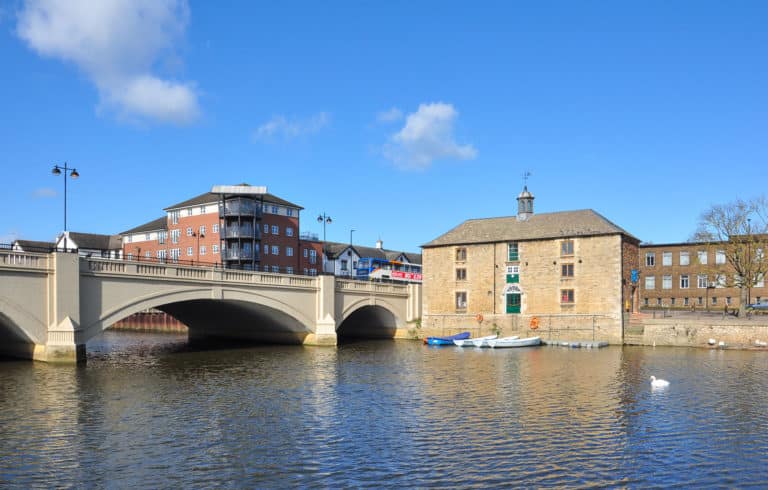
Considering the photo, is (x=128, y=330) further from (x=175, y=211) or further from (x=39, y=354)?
(x=39, y=354)

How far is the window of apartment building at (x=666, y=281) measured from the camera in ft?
285

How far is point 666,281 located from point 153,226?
78736 millimetres

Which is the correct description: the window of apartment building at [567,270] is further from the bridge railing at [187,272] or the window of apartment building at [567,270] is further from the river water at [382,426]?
the bridge railing at [187,272]

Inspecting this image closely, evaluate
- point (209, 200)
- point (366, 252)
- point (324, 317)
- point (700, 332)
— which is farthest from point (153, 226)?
point (700, 332)

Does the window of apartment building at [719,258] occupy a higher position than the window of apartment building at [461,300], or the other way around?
the window of apartment building at [719,258]

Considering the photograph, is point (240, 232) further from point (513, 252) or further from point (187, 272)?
point (513, 252)

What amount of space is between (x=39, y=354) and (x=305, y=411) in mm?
20967

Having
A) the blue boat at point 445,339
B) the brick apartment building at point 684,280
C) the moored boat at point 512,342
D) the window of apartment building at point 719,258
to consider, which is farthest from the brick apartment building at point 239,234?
the window of apartment building at point 719,258

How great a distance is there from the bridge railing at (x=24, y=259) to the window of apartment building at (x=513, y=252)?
43249mm

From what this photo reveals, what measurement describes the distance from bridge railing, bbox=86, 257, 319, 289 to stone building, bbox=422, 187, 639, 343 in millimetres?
17887

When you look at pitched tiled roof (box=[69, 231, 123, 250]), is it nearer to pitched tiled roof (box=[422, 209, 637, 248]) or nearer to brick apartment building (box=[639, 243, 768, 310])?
pitched tiled roof (box=[422, 209, 637, 248])

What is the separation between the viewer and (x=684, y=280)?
85625 mm

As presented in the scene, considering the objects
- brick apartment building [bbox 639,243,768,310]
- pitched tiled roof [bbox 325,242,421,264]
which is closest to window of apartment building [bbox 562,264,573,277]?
brick apartment building [bbox 639,243,768,310]

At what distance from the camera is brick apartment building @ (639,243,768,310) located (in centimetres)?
8138
